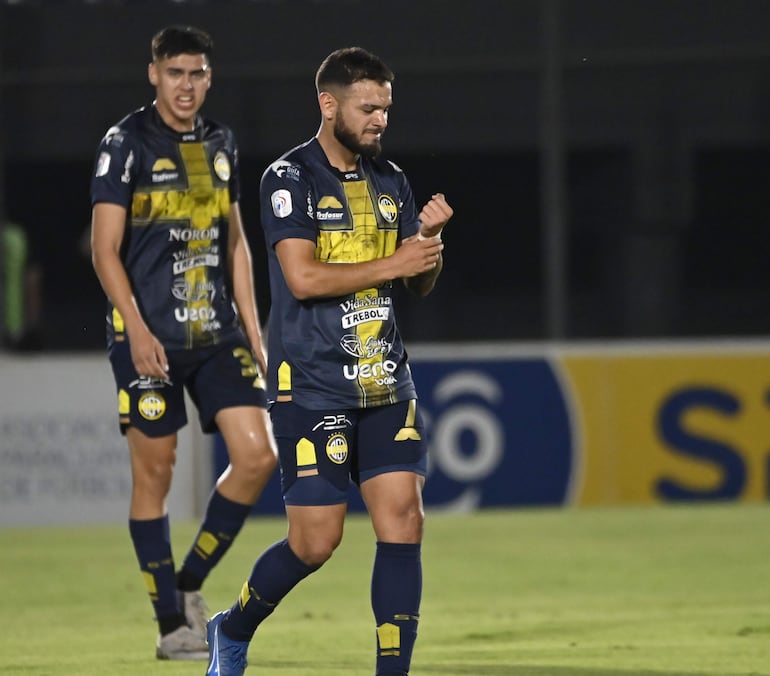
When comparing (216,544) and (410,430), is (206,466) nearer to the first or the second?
(216,544)

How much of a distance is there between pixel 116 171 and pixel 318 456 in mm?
1473

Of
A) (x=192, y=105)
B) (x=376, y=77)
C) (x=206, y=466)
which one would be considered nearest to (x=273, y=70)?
(x=206, y=466)

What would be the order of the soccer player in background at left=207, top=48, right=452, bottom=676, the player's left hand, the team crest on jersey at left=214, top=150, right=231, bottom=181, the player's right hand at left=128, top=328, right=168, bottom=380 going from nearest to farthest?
the player's left hand
the soccer player in background at left=207, top=48, right=452, bottom=676
the player's right hand at left=128, top=328, right=168, bottom=380
the team crest on jersey at left=214, top=150, right=231, bottom=181

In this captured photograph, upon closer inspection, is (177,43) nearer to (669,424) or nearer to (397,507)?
(397,507)

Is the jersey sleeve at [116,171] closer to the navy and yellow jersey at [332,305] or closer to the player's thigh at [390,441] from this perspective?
the navy and yellow jersey at [332,305]

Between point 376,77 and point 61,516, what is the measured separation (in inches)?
250

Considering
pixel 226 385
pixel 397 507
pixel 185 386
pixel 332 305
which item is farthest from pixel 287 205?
pixel 185 386

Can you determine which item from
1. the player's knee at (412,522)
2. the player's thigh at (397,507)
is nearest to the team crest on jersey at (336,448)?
the player's thigh at (397,507)

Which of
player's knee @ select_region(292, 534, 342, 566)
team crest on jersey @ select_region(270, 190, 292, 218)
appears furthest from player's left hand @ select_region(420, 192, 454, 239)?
player's knee @ select_region(292, 534, 342, 566)

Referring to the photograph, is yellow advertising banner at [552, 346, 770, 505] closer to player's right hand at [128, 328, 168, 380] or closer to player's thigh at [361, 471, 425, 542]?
player's right hand at [128, 328, 168, 380]

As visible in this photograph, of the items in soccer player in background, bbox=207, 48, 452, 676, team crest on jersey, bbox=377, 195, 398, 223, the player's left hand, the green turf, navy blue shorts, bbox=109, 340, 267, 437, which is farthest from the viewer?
navy blue shorts, bbox=109, 340, 267, 437

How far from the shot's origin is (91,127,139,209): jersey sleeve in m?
5.94

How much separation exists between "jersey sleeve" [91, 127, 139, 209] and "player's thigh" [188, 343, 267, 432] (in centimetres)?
60

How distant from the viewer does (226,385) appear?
6.16 m
